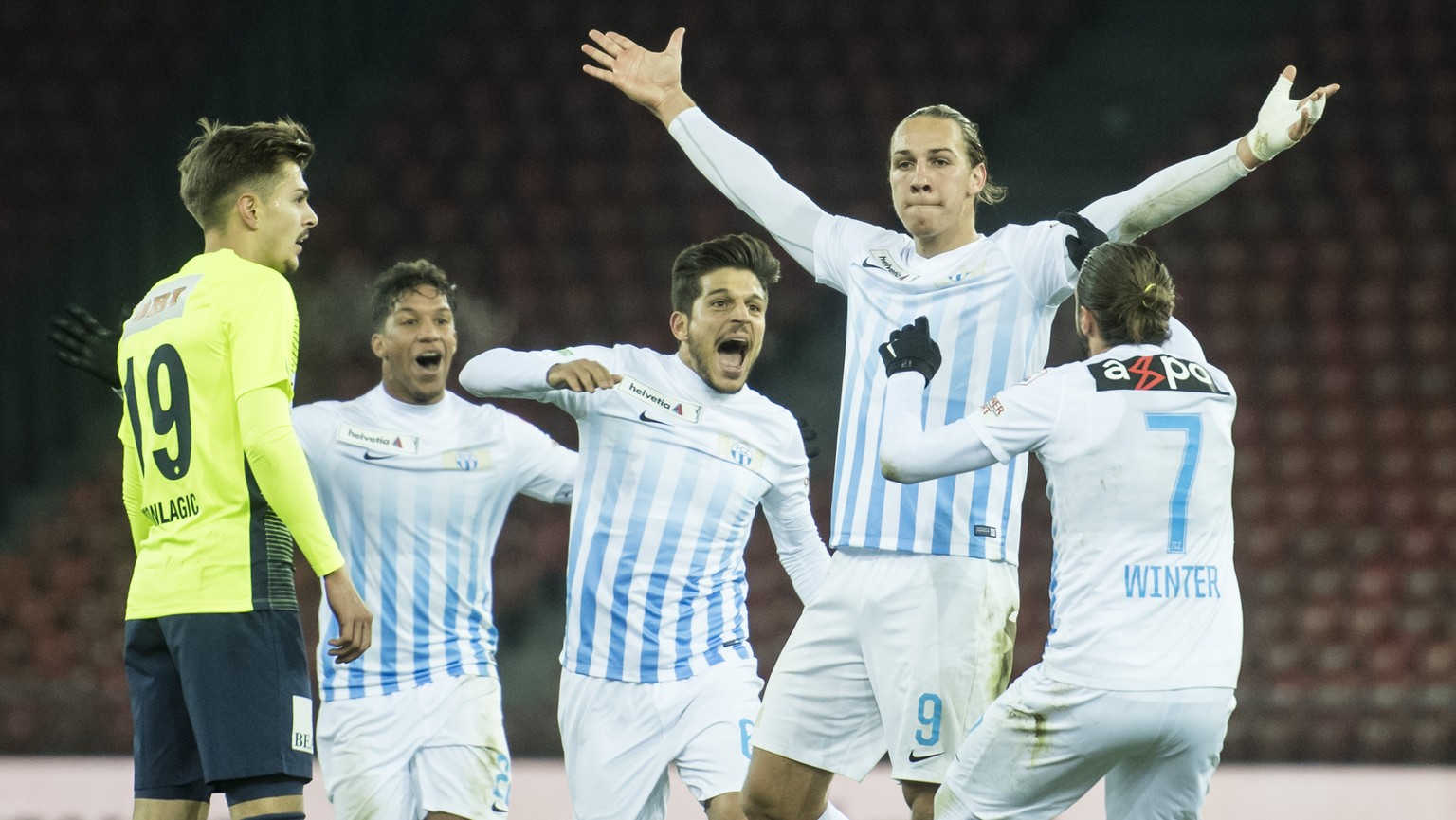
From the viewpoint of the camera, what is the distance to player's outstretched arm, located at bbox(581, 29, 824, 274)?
4.32m

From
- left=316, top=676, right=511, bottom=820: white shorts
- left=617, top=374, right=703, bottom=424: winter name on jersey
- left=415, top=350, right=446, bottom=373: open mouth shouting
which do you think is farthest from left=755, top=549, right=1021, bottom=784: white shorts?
left=415, top=350, right=446, bottom=373: open mouth shouting

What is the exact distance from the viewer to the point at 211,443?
11.1 ft

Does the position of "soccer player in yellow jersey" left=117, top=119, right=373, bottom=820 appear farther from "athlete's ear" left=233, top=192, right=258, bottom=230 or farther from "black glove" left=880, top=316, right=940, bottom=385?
"black glove" left=880, top=316, right=940, bottom=385

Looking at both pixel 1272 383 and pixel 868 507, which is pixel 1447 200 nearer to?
pixel 1272 383

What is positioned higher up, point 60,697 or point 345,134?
point 345,134

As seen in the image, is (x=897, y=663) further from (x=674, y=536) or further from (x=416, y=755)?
(x=416, y=755)

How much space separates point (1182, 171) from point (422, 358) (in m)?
2.47

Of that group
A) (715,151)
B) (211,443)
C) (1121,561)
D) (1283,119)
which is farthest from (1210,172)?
(211,443)

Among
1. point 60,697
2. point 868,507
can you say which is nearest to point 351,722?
point 868,507

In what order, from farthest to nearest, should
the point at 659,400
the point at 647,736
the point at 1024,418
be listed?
the point at 659,400, the point at 647,736, the point at 1024,418

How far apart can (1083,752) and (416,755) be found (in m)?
2.20

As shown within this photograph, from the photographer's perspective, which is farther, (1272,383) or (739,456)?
(1272,383)

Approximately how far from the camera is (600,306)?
1066 cm

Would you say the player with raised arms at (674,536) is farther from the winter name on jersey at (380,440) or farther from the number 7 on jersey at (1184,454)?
the number 7 on jersey at (1184,454)
